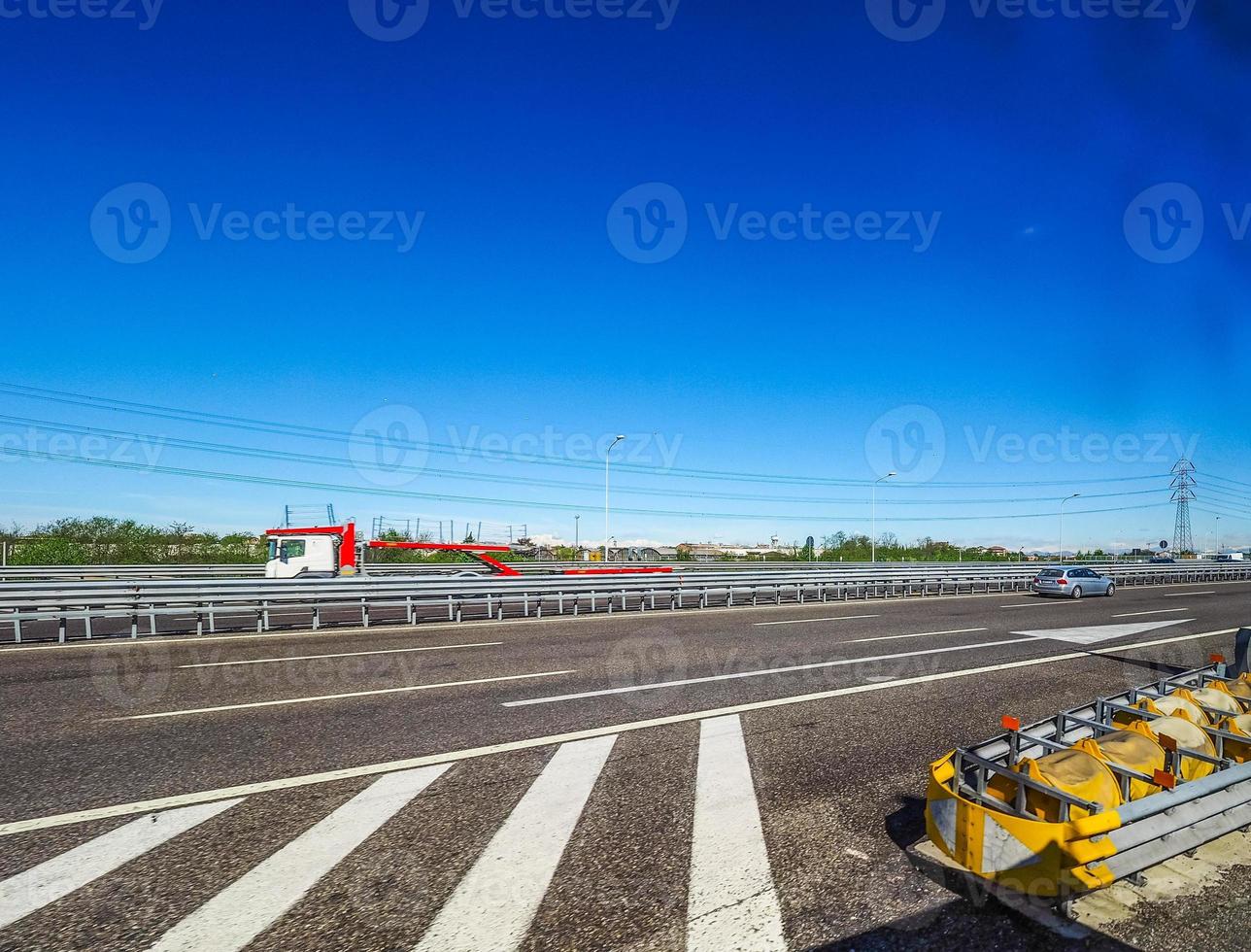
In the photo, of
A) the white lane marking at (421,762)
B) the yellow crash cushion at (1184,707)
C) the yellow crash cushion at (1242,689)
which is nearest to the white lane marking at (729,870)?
the white lane marking at (421,762)

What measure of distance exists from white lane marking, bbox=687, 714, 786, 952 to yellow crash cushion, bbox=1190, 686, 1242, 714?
132 inches

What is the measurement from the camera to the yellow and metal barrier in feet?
10.4

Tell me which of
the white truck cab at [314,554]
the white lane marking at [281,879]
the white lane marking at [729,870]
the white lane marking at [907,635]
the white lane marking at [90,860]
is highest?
the white truck cab at [314,554]

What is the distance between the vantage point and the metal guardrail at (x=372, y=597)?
43.8ft

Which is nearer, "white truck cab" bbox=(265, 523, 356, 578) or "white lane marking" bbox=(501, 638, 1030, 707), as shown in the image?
"white lane marking" bbox=(501, 638, 1030, 707)

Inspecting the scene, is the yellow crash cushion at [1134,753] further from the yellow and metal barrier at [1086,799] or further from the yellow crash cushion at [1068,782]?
the yellow crash cushion at [1068,782]

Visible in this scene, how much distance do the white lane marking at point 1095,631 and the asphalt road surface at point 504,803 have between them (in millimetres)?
3134

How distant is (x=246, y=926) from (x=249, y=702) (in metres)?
5.26

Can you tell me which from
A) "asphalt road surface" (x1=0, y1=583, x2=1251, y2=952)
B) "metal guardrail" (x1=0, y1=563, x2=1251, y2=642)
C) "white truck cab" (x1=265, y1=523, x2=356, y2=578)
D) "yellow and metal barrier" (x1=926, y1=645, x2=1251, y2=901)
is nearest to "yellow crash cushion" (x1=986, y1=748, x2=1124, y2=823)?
"yellow and metal barrier" (x1=926, y1=645, x2=1251, y2=901)

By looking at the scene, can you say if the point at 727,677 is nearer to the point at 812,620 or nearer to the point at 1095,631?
the point at 812,620

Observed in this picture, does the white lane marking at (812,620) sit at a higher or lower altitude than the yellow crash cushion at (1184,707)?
lower

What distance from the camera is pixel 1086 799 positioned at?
3398 mm

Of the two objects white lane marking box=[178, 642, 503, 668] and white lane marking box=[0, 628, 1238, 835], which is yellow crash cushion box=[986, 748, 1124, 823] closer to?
white lane marking box=[0, 628, 1238, 835]

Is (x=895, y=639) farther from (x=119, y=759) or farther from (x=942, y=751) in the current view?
(x=119, y=759)
